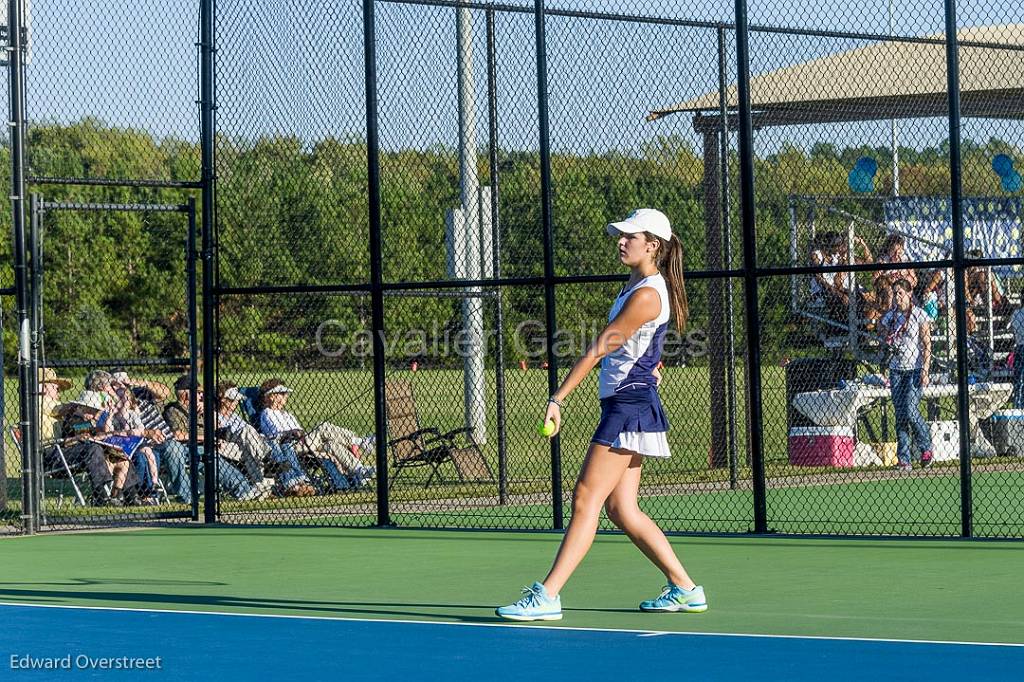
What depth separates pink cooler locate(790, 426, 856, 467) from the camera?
17719 millimetres

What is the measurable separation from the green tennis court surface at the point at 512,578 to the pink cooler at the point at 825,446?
17.4 ft

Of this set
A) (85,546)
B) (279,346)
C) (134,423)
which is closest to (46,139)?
(279,346)

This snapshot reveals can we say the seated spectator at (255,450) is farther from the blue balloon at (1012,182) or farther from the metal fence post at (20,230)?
the blue balloon at (1012,182)

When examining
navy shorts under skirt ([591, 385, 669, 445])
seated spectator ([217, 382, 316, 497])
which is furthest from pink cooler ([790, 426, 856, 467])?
navy shorts under skirt ([591, 385, 669, 445])

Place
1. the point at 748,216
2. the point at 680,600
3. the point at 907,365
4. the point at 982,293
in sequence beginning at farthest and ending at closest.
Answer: the point at 982,293, the point at 907,365, the point at 748,216, the point at 680,600

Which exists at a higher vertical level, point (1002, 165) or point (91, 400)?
point (1002, 165)

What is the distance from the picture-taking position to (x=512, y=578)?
10.7 metres

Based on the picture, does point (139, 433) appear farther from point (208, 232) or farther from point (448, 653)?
point (448, 653)

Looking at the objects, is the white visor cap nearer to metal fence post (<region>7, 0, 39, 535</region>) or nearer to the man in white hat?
metal fence post (<region>7, 0, 39, 535</region>)

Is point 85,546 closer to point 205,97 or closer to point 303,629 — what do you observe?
point 205,97

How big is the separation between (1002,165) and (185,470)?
7613mm

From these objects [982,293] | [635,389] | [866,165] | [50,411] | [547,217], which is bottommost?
[50,411]

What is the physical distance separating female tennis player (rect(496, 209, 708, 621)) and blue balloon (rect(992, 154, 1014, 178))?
9361 millimetres

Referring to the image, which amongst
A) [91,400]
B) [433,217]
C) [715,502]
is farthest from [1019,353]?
[91,400]
